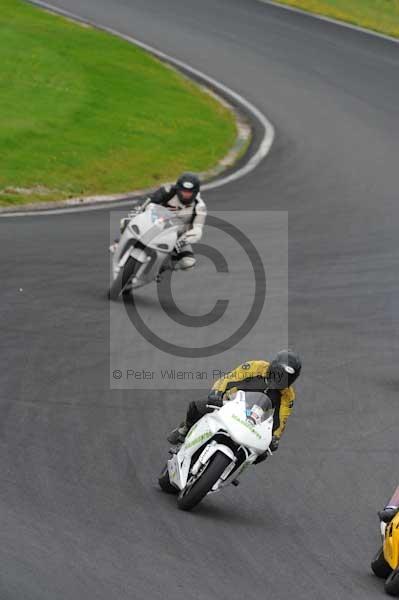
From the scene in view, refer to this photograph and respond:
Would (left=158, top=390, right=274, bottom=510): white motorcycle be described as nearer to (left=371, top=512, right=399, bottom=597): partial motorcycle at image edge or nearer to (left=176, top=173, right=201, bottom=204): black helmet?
(left=371, top=512, right=399, bottom=597): partial motorcycle at image edge

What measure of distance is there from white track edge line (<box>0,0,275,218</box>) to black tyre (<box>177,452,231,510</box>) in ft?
37.4

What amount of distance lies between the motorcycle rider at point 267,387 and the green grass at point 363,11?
27734 mm

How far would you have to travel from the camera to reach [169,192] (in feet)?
57.2

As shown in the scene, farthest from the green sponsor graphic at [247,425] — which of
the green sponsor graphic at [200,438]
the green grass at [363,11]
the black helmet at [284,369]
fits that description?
the green grass at [363,11]

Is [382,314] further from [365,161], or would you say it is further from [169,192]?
[365,161]

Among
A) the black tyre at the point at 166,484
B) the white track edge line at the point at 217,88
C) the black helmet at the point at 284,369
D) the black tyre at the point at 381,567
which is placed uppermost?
the black helmet at the point at 284,369

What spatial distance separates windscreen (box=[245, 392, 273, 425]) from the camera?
10.4m

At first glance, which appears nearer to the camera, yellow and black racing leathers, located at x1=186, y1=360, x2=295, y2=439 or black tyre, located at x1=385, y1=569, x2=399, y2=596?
black tyre, located at x1=385, y1=569, x2=399, y2=596

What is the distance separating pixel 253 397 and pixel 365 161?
55.2 feet

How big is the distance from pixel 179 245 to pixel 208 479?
778 cm

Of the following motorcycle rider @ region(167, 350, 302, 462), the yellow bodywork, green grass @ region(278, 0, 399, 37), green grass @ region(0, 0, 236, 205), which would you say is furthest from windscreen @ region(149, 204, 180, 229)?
green grass @ region(278, 0, 399, 37)

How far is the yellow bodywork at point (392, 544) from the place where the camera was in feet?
29.3

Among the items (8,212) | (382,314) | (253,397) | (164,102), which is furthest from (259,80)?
(253,397)

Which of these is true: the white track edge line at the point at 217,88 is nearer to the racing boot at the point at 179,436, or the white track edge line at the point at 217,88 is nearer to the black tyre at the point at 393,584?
the racing boot at the point at 179,436
